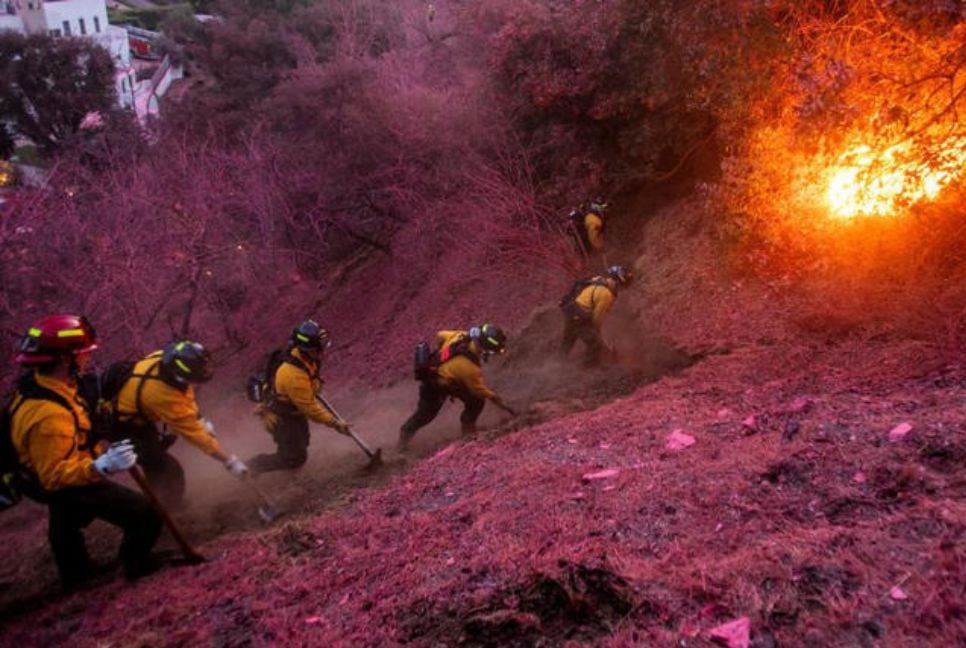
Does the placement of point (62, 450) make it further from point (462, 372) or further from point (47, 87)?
point (47, 87)

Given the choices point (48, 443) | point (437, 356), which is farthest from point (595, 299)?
point (48, 443)

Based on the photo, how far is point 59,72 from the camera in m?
27.6

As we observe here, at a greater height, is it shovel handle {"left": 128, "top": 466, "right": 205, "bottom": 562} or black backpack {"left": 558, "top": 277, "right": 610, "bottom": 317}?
black backpack {"left": 558, "top": 277, "right": 610, "bottom": 317}

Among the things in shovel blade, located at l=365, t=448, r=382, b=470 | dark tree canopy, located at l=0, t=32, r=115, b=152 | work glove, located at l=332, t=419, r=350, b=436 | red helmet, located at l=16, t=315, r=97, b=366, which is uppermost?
dark tree canopy, located at l=0, t=32, r=115, b=152

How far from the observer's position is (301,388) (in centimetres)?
693

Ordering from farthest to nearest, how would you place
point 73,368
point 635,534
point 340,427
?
point 340,427 → point 73,368 → point 635,534

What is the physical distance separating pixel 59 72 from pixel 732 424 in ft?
102

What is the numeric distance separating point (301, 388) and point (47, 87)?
2790 centimetres

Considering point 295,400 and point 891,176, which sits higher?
point 891,176

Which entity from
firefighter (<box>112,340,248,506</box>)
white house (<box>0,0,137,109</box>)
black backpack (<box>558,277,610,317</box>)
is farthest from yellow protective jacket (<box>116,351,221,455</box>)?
white house (<box>0,0,137,109</box>)

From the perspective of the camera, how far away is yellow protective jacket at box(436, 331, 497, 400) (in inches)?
301

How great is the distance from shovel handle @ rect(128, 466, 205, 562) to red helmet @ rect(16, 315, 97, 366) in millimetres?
961

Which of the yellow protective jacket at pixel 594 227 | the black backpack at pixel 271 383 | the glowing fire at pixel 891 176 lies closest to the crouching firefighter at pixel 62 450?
the black backpack at pixel 271 383

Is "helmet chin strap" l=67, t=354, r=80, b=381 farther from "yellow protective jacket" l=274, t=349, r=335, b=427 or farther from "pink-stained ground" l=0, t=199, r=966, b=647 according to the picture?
"yellow protective jacket" l=274, t=349, r=335, b=427
